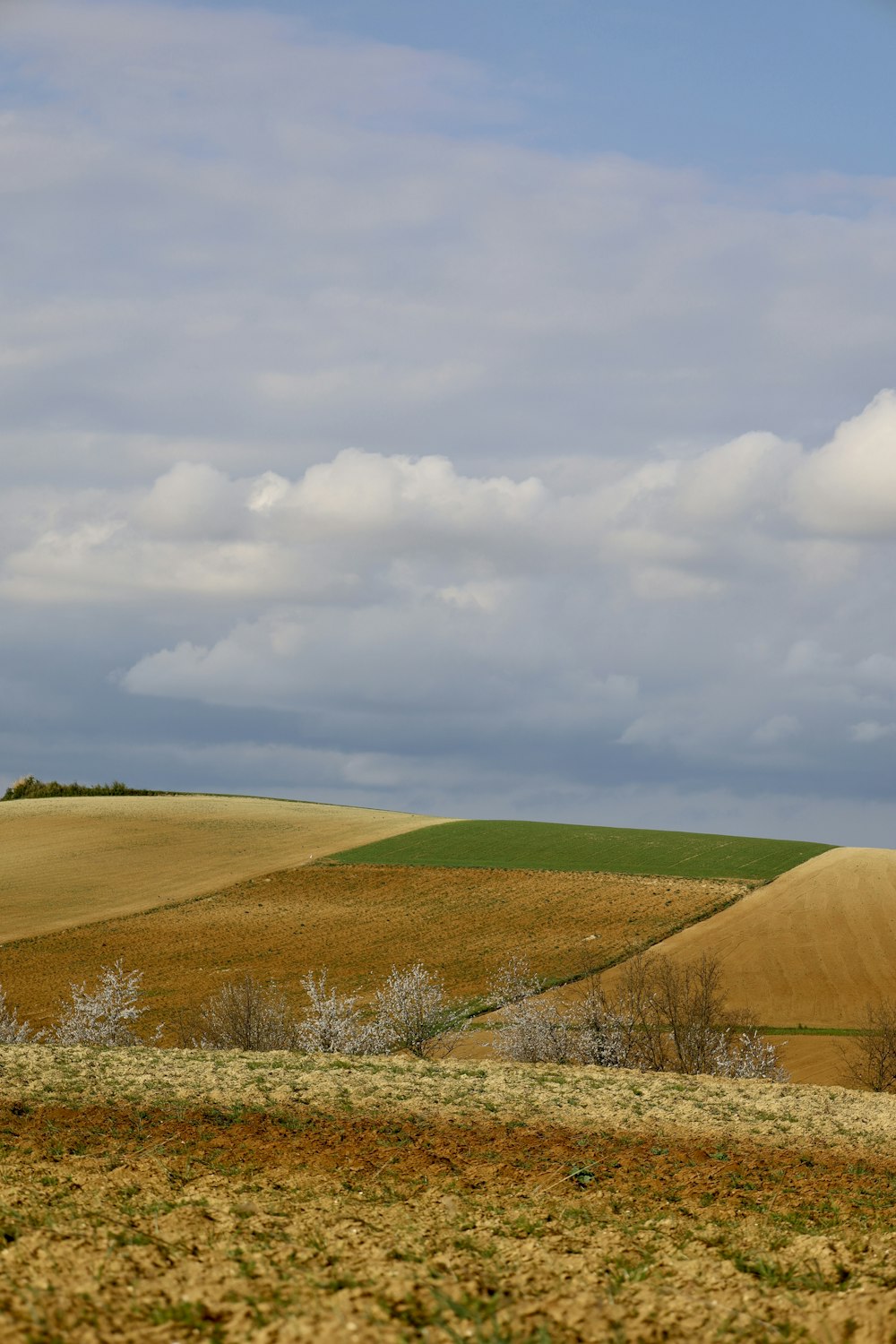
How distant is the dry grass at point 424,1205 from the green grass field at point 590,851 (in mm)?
57129

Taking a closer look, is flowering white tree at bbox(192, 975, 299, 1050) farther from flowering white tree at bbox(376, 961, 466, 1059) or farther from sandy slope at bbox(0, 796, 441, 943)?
sandy slope at bbox(0, 796, 441, 943)

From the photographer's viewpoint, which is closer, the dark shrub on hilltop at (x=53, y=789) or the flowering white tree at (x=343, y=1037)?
the flowering white tree at (x=343, y=1037)

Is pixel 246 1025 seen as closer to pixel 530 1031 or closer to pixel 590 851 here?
pixel 530 1031

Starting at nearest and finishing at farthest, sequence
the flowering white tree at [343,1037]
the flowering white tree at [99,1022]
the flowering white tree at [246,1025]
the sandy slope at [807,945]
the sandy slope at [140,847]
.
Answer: the flowering white tree at [343,1037]
the flowering white tree at [246,1025]
the flowering white tree at [99,1022]
the sandy slope at [807,945]
the sandy slope at [140,847]

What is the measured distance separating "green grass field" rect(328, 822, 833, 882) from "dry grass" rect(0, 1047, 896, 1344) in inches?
2249

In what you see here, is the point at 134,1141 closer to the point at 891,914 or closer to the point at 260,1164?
the point at 260,1164

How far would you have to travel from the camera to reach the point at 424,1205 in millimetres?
11453

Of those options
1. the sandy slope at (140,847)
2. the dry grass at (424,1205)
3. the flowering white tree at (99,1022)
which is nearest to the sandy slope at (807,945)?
the flowering white tree at (99,1022)

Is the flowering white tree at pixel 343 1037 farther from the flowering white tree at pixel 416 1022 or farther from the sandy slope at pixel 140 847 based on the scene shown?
the sandy slope at pixel 140 847

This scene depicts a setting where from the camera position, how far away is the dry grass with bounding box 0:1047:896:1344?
295 inches

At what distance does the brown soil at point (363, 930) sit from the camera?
176 feet

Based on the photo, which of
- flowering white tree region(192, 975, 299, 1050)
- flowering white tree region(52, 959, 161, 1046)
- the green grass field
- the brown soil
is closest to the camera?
flowering white tree region(192, 975, 299, 1050)

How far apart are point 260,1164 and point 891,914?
58.3 metres

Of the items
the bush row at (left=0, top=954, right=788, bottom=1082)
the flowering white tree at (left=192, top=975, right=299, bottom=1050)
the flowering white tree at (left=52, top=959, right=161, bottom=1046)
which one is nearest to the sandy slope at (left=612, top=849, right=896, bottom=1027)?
the bush row at (left=0, top=954, right=788, bottom=1082)
